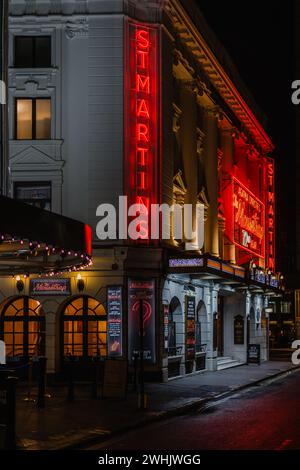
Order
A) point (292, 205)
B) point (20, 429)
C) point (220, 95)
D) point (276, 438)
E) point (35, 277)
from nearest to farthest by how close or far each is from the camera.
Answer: point (276, 438)
point (20, 429)
point (35, 277)
point (220, 95)
point (292, 205)

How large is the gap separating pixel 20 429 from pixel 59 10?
65.1 ft

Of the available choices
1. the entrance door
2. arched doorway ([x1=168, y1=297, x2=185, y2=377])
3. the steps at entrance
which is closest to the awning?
arched doorway ([x1=168, y1=297, x2=185, y2=377])

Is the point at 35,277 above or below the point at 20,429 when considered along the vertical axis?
above

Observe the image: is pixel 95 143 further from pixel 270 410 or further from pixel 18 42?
pixel 270 410

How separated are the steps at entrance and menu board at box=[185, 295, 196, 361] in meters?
5.67

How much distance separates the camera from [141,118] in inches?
1326

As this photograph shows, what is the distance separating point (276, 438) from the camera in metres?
17.5

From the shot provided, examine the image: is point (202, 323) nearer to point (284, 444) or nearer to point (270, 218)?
point (270, 218)

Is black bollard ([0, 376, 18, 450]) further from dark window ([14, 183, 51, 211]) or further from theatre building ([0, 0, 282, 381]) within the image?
dark window ([14, 183, 51, 211])

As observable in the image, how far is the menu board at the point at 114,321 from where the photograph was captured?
1284 inches

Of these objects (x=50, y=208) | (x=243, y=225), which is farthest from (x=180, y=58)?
(x=243, y=225)

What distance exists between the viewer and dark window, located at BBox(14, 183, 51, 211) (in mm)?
33750

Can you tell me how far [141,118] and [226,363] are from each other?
17.5 m

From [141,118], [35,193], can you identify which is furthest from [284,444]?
[35,193]
